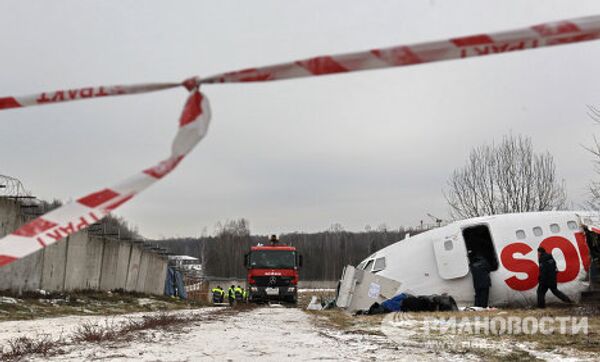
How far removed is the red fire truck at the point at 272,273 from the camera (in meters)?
23.8

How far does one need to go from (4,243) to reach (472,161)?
34.7 m

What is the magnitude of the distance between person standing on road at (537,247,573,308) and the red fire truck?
11599mm

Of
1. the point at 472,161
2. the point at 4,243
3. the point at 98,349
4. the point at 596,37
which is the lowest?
the point at 98,349

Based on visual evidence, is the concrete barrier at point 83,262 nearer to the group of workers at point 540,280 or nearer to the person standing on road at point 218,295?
the person standing on road at point 218,295

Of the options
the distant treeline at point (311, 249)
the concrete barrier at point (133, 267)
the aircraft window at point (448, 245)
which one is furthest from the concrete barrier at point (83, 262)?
the distant treeline at point (311, 249)

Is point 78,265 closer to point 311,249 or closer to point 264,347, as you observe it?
point 264,347

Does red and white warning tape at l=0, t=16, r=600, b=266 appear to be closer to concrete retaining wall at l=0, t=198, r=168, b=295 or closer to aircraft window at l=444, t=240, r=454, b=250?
aircraft window at l=444, t=240, r=454, b=250

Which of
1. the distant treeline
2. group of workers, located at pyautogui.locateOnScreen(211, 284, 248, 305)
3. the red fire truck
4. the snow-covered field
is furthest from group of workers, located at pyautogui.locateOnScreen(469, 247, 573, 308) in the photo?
the distant treeline

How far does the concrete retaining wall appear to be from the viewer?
742 inches

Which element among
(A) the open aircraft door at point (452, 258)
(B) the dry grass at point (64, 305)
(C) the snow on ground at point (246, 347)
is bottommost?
(B) the dry grass at point (64, 305)

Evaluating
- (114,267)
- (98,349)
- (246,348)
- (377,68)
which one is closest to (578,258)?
(246,348)

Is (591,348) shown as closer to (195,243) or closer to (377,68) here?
(377,68)

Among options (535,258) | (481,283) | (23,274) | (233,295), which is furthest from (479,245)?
(23,274)

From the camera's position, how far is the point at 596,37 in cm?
288
